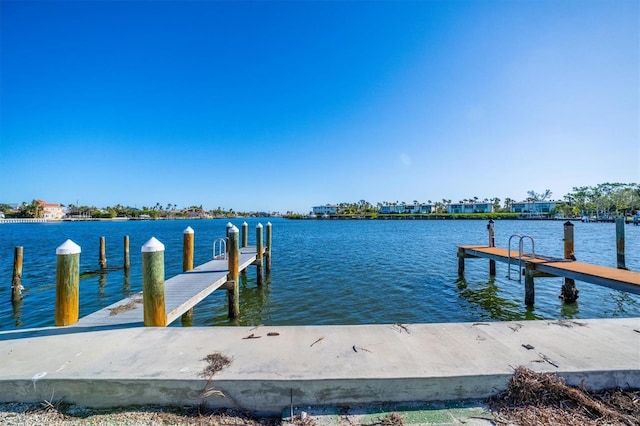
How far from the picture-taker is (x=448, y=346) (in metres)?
4.05

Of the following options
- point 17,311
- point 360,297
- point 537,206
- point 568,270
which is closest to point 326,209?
point 537,206

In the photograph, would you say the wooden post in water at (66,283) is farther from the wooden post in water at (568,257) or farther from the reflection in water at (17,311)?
the wooden post in water at (568,257)

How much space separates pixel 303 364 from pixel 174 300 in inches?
184

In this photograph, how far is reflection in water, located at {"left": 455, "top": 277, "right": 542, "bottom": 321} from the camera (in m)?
9.46

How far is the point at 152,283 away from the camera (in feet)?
16.7

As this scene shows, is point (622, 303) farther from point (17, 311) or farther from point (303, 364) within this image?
point (17, 311)

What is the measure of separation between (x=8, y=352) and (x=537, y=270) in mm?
12869

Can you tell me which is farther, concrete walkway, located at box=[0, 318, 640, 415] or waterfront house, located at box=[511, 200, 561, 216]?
waterfront house, located at box=[511, 200, 561, 216]

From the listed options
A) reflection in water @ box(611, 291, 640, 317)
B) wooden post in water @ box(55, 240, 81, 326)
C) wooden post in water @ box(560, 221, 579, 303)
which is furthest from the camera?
wooden post in water @ box(560, 221, 579, 303)

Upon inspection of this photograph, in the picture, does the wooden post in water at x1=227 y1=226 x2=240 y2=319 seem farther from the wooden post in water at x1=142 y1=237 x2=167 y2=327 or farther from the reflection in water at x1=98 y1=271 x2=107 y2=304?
the reflection in water at x1=98 y1=271 x2=107 y2=304

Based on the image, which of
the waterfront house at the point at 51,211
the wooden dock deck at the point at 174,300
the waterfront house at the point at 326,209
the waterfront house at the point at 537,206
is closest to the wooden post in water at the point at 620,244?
the wooden dock deck at the point at 174,300

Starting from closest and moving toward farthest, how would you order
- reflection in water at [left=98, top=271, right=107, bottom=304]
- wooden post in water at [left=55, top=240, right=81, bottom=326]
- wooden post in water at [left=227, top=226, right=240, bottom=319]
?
wooden post in water at [left=55, top=240, right=81, bottom=326] < wooden post in water at [left=227, top=226, right=240, bottom=319] < reflection in water at [left=98, top=271, right=107, bottom=304]

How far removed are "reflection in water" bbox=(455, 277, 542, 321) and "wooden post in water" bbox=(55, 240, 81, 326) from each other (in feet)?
34.5

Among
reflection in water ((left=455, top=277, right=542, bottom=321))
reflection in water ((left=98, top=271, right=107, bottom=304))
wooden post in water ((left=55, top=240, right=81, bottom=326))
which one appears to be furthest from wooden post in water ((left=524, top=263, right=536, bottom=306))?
reflection in water ((left=98, top=271, right=107, bottom=304))
